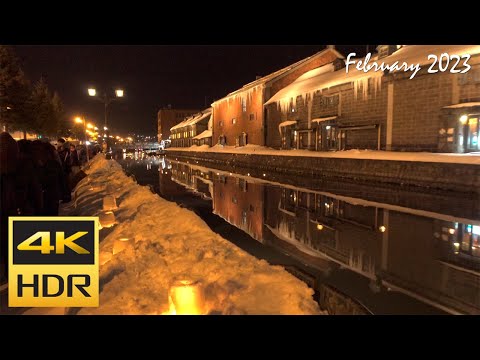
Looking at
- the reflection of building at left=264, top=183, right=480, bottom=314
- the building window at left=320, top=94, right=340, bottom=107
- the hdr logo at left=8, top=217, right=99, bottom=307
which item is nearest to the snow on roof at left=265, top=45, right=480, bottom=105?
the building window at left=320, top=94, right=340, bottom=107

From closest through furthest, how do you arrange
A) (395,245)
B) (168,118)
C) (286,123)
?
(395,245)
(286,123)
(168,118)

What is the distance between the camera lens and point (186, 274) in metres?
4.31

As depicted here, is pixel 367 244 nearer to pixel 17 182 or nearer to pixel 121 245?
pixel 121 245

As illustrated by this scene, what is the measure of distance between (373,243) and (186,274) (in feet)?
13.8

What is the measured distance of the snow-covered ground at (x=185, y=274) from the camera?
3.49 m

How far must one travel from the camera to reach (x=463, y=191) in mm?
13586

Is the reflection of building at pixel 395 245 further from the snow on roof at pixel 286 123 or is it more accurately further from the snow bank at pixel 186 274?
the snow on roof at pixel 286 123

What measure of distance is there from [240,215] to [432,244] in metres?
5.01

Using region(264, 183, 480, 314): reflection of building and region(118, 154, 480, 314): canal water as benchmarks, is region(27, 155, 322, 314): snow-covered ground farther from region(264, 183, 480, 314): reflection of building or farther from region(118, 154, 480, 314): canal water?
region(264, 183, 480, 314): reflection of building

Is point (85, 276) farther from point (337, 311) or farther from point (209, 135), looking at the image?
point (209, 135)

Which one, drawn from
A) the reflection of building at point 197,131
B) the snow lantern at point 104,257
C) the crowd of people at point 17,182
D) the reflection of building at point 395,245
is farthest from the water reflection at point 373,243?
the reflection of building at point 197,131

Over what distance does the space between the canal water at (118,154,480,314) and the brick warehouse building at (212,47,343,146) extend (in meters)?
26.5

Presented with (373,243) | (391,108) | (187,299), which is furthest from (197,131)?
(187,299)

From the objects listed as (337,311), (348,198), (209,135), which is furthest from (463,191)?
(209,135)
